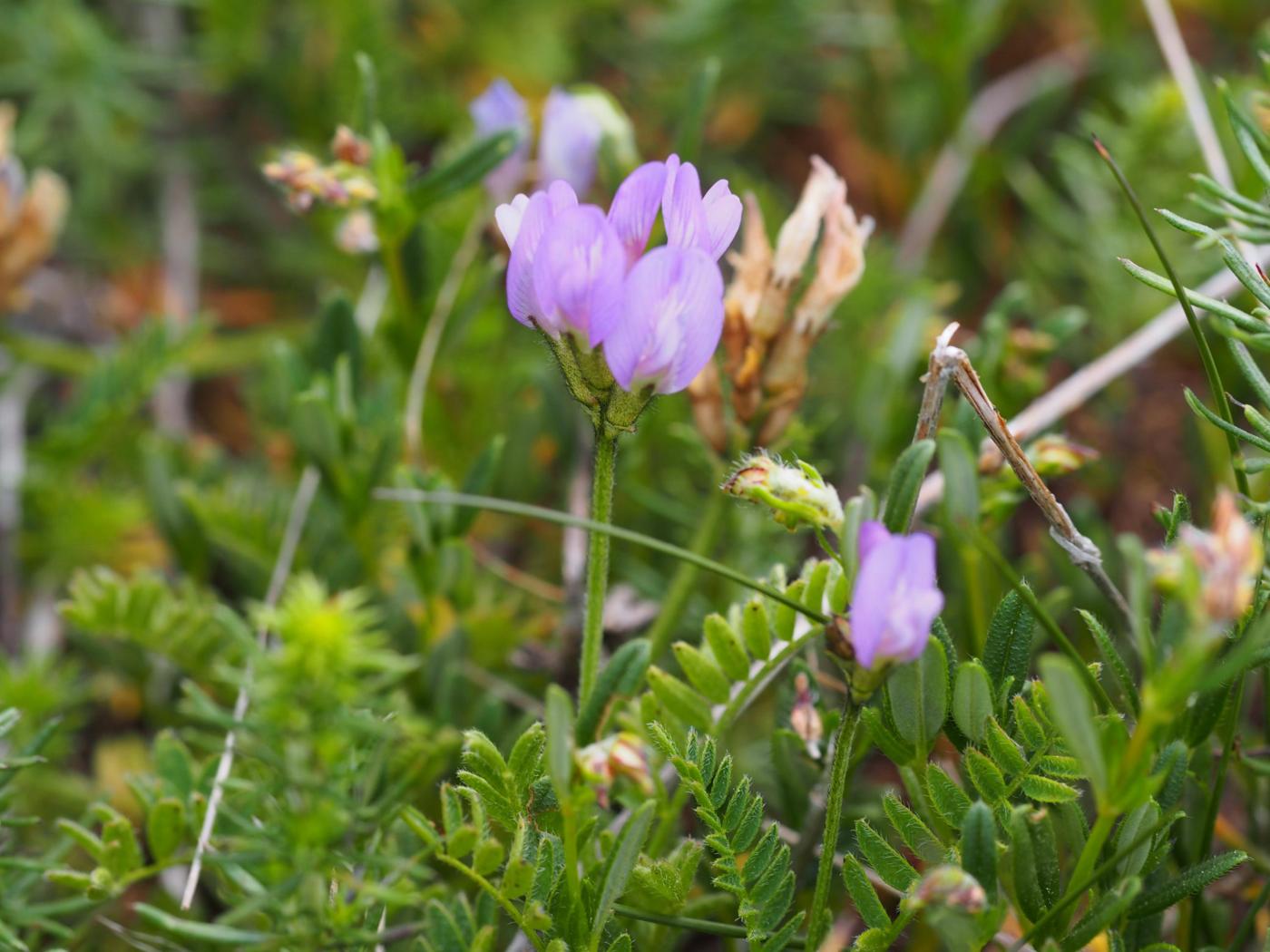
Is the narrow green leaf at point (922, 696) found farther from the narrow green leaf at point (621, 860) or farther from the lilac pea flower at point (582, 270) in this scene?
the lilac pea flower at point (582, 270)

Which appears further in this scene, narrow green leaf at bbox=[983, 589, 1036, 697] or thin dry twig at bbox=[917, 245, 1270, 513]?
thin dry twig at bbox=[917, 245, 1270, 513]

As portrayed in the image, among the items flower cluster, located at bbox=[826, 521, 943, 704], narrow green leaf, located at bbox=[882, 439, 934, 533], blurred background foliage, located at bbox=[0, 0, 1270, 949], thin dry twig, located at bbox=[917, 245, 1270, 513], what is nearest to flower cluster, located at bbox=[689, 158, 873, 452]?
blurred background foliage, located at bbox=[0, 0, 1270, 949]

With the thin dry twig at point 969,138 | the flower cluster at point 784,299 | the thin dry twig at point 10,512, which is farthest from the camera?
the thin dry twig at point 969,138

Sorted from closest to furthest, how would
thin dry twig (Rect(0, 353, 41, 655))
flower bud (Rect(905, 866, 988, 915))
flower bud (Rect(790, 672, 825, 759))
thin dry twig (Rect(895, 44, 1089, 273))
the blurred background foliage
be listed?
1. flower bud (Rect(905, 866, 988, 915))
2. flower bud (Rect(790, 672, 825, 759))
3. the blurred background foliage
4. thin dry twig (Rect(0, 353, 41, 655))
5. thin dry twig (Rect(895, 44, 1089, 273))

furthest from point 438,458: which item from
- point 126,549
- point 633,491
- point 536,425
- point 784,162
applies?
point 784,162

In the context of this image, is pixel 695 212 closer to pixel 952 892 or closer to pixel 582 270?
Result: pixel 582 270

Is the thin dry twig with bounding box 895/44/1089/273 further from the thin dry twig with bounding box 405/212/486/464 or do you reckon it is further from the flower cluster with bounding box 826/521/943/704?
the flower cluster with bounding box 826/521/943/704

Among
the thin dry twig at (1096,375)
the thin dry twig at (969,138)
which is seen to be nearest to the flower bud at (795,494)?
the thin dry twig at (1096,375)

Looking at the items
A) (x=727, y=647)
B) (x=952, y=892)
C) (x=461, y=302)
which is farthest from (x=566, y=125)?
(x=952, y=892)
